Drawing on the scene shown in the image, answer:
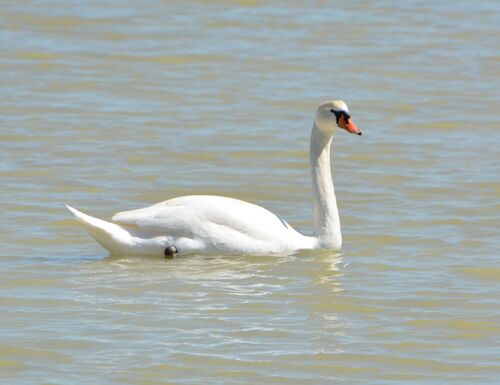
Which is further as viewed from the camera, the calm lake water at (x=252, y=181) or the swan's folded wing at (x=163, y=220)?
the swan's folded wing at (x=163, y=220)

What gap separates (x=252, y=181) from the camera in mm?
12547

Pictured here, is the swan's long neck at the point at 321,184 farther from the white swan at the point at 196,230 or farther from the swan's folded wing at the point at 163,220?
the swan's folded wing at the point at 163,220

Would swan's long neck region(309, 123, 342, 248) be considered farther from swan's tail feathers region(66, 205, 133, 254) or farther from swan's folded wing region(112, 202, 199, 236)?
swan's tail feathers region(66, 205, 133, 254)

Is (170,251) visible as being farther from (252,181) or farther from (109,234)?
(252,181)

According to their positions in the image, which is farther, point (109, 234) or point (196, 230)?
point (196, 230)

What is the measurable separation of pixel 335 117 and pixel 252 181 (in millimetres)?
1946

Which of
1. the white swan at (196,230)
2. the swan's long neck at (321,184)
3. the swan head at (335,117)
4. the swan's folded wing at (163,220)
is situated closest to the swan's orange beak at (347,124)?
the swan head at (335,117)

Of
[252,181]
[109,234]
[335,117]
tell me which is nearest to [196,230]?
[109,234]

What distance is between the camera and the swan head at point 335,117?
35.0ft

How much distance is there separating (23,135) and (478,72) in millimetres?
4936

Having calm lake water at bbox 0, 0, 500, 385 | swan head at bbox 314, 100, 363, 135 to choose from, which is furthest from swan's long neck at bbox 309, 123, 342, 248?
calm lake water at bbox 0, 0, 500, 385

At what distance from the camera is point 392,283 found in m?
9.62

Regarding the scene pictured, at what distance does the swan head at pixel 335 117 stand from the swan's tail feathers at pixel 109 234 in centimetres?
147

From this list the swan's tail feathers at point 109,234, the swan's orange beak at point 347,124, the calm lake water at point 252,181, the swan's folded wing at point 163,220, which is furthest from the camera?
the swan's orange beak at point 347,124
